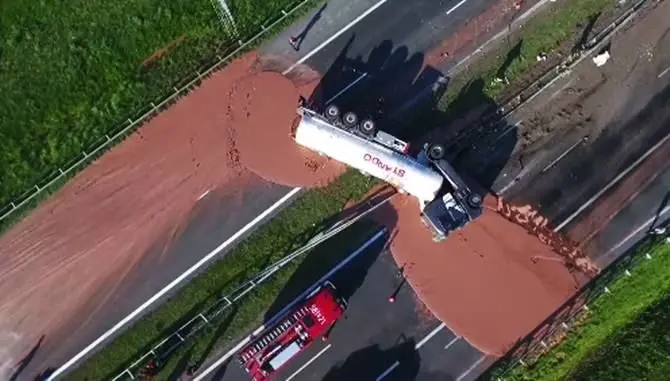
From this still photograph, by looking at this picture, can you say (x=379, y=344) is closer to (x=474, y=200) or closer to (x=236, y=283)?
(x=236, y=283)

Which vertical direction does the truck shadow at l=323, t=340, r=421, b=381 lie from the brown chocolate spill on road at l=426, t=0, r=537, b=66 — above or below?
below

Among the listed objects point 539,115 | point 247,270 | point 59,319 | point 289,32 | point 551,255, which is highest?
point 289,32

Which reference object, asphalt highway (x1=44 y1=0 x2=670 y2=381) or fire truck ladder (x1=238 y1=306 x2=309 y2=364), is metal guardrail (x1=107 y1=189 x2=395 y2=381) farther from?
fire truck ladder (x1=238 y1=306 x2=309 y2=364)

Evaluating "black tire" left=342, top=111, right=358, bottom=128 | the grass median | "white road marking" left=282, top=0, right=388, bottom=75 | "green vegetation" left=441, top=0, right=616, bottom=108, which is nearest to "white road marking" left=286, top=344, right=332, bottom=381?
the grass median

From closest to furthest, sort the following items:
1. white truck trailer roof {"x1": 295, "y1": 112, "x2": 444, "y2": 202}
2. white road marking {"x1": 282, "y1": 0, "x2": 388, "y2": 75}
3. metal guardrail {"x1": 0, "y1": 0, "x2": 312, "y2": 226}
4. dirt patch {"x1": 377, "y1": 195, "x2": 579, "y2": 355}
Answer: white truck trailer roof {"x1": 295, "y1": 112, "x2": 444, "y2": 202} → metal guardrail {"x1": 0, "y1": 0, "x2": 312, "y2": 226} → dirt patch {"x1": 377, "y1": 195, "x2": 579, "y2": 355} → white road marking {"x1": 282, "y1": 0, "x2": 388, "y2": 75}

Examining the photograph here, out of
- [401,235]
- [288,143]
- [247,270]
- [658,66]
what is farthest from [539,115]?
[247,270]

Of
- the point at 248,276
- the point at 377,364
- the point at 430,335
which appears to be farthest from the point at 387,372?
the point at 248,276

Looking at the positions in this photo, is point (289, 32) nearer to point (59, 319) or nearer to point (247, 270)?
point (247, 270)
